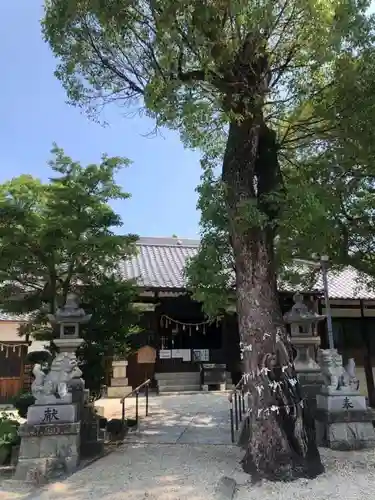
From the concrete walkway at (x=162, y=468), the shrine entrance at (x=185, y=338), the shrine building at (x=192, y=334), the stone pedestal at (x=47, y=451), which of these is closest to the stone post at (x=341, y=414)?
the concrete walkway at (x=162, y=468)

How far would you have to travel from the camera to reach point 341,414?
23.9 ft

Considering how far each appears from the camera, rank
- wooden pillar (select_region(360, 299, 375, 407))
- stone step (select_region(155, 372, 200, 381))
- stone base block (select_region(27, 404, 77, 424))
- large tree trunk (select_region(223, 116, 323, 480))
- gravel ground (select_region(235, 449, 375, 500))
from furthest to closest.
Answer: stone step (select_region(155, 372, 200, 381)), wooden pillar (select_region(360, 299, 375, 407)), stone base block (select_region(27, 404, 77, 424)), large tree trunk (select_region(223, 116, 323, 480)), gravel ground (select_region(235, 449, 375, 500))

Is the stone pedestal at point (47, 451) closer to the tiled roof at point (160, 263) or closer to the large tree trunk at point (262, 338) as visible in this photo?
the large tree trunk at point (262, 338)

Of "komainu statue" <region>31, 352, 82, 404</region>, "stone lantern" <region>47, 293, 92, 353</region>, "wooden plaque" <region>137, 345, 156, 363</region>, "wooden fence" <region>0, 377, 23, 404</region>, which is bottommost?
"wooden fence" <region>0, 377, 23, 404</region>

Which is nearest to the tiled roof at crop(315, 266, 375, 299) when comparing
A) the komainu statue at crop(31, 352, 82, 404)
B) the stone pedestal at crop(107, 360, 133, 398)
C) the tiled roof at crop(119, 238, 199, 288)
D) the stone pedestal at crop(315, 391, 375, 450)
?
the tiled roof at crop(119, 238, 199, 288)

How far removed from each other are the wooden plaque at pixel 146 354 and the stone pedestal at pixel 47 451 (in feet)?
27.1

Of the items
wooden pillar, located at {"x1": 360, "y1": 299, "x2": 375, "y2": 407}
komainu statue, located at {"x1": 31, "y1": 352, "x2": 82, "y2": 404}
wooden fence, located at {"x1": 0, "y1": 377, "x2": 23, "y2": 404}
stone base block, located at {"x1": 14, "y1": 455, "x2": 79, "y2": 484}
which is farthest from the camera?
wooden pillar, located at {"x1": 360, "y1": 299, "x2": 375, "y2": 407}

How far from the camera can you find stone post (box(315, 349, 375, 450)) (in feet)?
23.6

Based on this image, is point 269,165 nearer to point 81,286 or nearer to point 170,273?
point 81,286

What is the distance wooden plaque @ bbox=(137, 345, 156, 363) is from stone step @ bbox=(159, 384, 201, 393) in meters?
1.02

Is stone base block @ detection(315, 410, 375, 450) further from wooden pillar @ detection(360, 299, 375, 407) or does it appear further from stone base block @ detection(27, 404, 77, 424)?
wooden pillar @ detection(360, 299, 375, 407)

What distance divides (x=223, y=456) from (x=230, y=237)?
3540 mm

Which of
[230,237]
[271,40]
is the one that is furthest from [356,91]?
[230,237]

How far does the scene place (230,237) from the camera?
6.79 m
